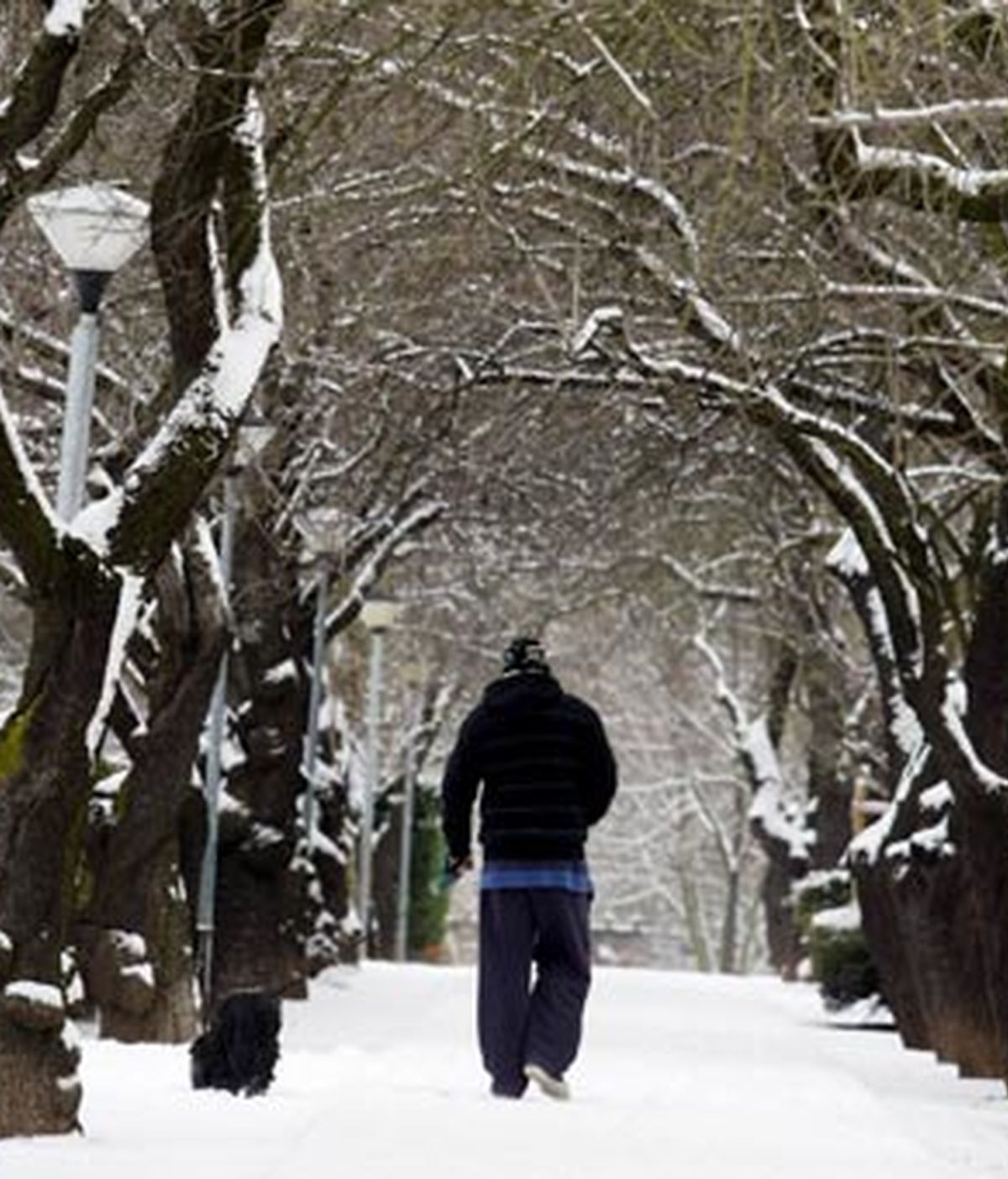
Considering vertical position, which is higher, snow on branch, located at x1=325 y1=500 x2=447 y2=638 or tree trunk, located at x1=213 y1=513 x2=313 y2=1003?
snow on branch, located at x1=325 y1=500 x2=447 y2=638

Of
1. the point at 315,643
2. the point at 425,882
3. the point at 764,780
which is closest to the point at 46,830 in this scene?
the point at 315,643

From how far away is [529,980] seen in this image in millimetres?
13352

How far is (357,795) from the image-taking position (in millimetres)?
42125

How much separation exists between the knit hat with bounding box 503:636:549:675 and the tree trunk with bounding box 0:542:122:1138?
9.85 ft

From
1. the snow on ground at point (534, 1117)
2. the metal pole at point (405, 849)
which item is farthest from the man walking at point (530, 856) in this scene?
the metal pole at point (405, 849)

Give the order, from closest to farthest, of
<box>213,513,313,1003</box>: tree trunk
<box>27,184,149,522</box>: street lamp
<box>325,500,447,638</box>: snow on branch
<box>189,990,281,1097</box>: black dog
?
<box>189,990,281,1097</box>: black dog
<box>27,184,149,522</box>: street lamp
<box>213,513,313,1003</box>: tree trunk
<box>325,500,447,638</box>: snow on branch

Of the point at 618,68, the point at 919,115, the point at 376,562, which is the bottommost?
the point at 919,115

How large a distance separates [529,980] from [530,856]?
521 mm

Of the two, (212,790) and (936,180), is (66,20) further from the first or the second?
(212,790)

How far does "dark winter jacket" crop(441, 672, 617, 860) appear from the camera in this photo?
13328mm

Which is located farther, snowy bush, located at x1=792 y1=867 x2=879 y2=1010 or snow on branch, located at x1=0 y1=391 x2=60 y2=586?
snowy bush, located at x1=792 y1=867 x2=879 y2=1010

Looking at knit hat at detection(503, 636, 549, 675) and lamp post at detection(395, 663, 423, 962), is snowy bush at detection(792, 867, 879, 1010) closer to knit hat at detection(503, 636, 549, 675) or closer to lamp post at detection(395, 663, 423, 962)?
lamp post at detection(395, 663, 423, 962)

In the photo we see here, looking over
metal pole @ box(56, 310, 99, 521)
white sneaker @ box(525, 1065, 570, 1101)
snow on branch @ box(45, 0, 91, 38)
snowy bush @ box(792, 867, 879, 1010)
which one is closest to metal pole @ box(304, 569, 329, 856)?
snowy bush @ box(792, 867, 879, 1010)

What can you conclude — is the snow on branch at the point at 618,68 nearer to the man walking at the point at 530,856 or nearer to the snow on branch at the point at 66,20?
the snow on branch at the point at 66,20
